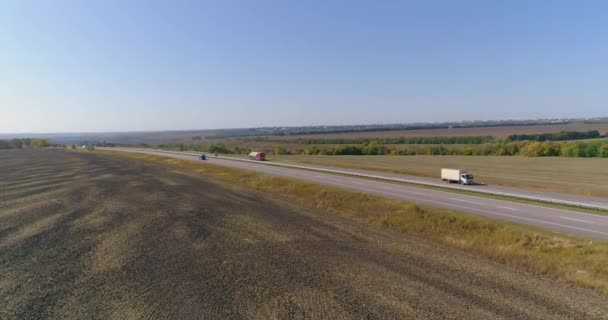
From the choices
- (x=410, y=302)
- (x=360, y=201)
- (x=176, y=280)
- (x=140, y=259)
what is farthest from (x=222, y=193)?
(x=410, y=302)

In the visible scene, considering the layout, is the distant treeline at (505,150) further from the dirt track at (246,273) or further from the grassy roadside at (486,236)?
the dirt track at (246,273)

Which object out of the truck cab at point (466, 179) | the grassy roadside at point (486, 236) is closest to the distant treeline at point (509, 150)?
the truck cab at point (466, 179)

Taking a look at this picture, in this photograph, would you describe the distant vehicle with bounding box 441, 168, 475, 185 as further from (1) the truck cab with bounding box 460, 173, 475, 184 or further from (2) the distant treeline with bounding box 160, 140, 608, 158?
(2) the distant treeline with bounding box 160, 140, 608, 158

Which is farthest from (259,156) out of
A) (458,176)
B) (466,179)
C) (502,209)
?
(502,209)

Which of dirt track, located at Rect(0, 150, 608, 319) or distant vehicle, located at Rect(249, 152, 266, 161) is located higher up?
distant vehicle, located at Rect(249, 152, 266, 161)

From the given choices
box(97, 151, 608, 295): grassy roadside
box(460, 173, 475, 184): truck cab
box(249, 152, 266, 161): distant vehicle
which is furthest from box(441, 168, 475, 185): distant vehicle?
box(249, 152, 266, 161): distant vehicle

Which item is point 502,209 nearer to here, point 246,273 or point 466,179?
point 466,179
